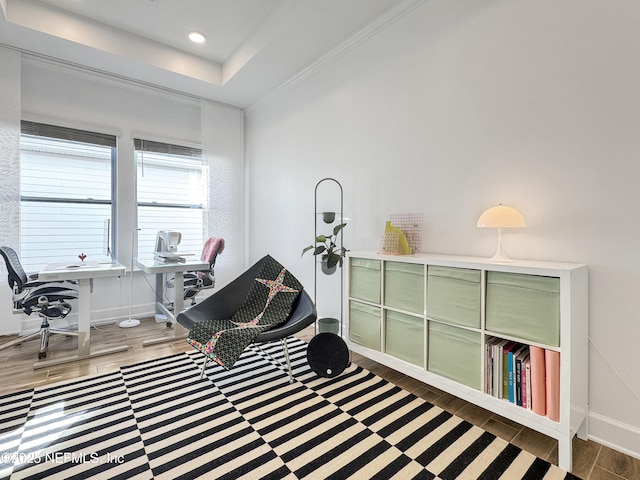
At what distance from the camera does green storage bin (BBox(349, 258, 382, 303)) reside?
96.7 inches

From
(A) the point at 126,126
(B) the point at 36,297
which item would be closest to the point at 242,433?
(B) the point at 36,297

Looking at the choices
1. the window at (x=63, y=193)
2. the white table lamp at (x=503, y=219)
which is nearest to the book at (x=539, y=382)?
the white table lamp at (x=503, y=219)

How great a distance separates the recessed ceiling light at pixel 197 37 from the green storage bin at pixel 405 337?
3.38 metres

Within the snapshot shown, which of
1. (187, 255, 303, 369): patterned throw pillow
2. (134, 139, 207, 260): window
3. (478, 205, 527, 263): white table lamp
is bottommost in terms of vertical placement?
(187, 255, 303, 369): patterned throw pillow

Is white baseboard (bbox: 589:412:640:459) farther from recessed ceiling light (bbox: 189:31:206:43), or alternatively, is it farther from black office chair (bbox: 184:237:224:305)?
recessed ceiling light (bbox: 189:31:206:43)

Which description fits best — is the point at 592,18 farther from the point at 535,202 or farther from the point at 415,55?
the point at 415,55

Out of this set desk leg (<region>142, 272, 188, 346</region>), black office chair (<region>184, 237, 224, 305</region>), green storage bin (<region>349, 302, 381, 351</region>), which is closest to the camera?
green storage bin (<region>349, 302, 381, 351</region>)

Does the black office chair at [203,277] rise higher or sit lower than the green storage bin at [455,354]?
higher

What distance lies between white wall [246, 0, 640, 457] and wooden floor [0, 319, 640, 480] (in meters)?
0.18

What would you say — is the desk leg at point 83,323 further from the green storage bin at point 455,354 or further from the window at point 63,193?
the green storage bin at point 455,354

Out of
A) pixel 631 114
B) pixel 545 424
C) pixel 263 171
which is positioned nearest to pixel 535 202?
pixel 631 114

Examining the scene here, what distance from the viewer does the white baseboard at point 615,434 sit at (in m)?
1.63

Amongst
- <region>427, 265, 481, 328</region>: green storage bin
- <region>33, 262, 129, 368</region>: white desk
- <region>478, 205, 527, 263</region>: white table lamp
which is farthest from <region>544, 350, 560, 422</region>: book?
<region>33, 262, 129, 368</region>: white desk

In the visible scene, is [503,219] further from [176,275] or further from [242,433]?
[176,275]
